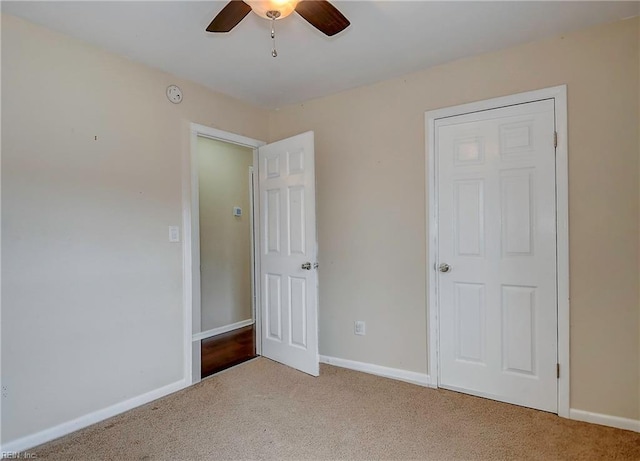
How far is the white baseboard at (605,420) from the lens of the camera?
2.10 meters

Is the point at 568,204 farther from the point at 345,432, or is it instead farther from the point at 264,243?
the point at 264,243

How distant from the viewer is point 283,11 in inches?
66.2

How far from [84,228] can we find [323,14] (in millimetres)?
1840

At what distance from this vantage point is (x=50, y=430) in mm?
2076

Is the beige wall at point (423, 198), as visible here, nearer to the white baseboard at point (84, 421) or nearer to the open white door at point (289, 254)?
the open white door at point (289, 254)

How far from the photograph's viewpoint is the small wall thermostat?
272 centimetres

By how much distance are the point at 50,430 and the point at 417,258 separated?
2.54m

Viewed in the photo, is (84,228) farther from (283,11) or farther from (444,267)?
(444,267)

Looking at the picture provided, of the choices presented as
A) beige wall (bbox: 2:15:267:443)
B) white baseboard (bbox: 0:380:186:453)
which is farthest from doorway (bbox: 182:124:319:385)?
white baseboard (bbox: 0:380:186:453)

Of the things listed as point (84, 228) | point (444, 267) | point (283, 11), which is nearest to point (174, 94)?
point (84, 228)

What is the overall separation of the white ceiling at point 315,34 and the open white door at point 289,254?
665 mm

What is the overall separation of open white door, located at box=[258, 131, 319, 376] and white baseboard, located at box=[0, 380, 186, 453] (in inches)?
35.2

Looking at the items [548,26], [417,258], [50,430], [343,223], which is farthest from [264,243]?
[548,26]

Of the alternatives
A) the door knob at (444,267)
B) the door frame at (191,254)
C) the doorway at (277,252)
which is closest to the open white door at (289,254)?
the doorway at (277,252)
